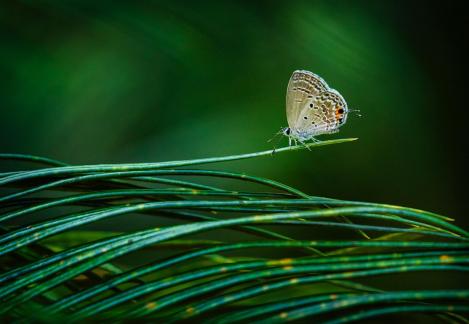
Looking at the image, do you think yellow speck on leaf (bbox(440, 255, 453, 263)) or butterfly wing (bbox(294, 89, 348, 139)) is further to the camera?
butterfly wing (bbox(294, 89, 348, 139))

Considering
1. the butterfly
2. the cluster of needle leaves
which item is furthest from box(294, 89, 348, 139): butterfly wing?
the cluster of needle leaves

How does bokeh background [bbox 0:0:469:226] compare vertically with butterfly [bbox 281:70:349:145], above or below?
above

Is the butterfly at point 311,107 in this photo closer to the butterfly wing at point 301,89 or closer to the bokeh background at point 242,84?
the butterfly wing at point 301,89

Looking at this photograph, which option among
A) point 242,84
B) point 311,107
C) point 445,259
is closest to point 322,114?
point 311,107

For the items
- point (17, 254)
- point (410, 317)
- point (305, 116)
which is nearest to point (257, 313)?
point (410, 317)

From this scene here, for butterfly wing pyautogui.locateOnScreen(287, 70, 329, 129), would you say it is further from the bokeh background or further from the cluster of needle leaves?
the cluster of needle leaves
